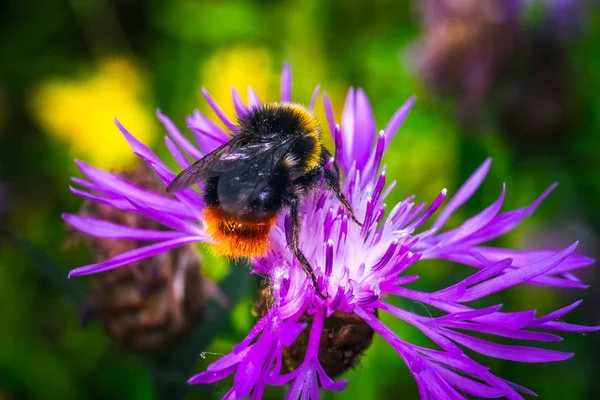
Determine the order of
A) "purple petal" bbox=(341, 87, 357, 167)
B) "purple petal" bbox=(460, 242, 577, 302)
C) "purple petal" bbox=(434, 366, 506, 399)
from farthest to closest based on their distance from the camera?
"purple petal" bbox=(341, 87, 357, 167) → "purple petal" bbox=(460, 242, 577, 302) → "purple petal" bbox=(434, 366, 506, 399)

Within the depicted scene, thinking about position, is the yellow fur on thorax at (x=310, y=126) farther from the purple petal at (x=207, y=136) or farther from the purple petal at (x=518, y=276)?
the purple petal at (x=518, y=276)

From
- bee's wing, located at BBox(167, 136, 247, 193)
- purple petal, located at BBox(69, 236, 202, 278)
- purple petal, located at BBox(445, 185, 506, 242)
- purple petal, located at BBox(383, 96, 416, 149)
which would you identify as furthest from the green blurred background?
bee's wing, located at BBox(167, 136, 247, 193)

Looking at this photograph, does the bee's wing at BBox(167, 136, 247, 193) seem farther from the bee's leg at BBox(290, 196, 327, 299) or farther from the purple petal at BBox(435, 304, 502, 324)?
the purple petal at BBox(435, 304, 502, 324)

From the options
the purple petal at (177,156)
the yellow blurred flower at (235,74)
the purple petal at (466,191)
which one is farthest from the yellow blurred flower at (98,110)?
the purple petal at (466,191)

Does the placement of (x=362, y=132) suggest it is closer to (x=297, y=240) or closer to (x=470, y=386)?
(x=297, y=240)

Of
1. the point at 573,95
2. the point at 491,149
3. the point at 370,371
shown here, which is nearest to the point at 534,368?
the point at 370,371

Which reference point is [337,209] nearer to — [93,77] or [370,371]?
[370,371]
